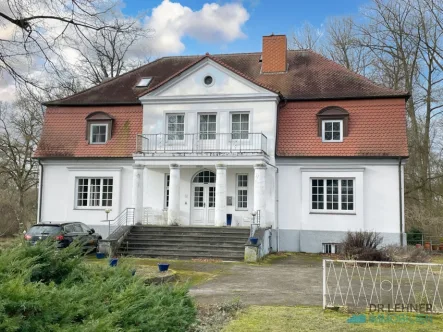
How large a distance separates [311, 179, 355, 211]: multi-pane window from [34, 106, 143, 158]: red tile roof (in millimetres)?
9353

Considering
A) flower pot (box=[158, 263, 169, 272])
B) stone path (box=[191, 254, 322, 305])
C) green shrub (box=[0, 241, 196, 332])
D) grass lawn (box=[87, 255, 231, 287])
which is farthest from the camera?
flower pot (box=[158, 263, 169, 272])

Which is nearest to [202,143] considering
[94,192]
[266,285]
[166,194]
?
[166,194]

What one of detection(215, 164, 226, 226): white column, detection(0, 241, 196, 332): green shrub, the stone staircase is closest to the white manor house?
detection(215, 164, 226, 226): white column

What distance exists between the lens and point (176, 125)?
73.3ft

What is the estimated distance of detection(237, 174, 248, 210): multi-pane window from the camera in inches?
860

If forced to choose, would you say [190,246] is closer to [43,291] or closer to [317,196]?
[317,196]

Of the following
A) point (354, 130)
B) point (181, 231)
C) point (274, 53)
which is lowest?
point (181, 231)

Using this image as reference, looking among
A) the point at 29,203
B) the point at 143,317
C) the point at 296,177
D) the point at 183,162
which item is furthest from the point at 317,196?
the point at 29,203

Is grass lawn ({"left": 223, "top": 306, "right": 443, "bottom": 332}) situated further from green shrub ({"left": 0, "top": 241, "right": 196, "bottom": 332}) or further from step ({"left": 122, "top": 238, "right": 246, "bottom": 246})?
step ({"left": 122, "top": 238, "right": 246, "bottom": 246})

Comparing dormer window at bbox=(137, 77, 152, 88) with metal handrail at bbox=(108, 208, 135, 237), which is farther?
dormer window at bbox=(137, 77, 152, 88)

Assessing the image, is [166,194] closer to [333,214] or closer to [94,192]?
[94,192]

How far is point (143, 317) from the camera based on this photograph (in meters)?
4.55

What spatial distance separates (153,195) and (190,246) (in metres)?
5.02

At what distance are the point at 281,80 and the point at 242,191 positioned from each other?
6247mm
